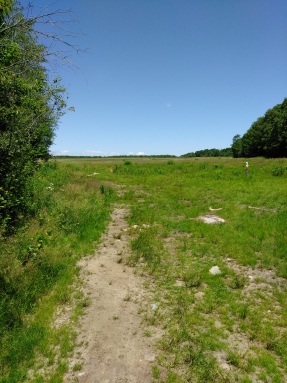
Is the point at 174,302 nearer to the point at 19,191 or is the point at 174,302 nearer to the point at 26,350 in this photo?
the point at 26,350

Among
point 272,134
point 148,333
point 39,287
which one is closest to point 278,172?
point 148,333

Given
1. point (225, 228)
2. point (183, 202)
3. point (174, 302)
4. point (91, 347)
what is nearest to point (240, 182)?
point (183, 202)

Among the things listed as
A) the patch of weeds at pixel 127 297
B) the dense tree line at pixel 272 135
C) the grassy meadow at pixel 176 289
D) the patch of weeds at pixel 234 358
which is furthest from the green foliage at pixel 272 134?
the patch of weeds at pixel 234 358

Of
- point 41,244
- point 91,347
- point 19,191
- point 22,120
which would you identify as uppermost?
point 22,120

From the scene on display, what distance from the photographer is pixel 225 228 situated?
10320 millimetres

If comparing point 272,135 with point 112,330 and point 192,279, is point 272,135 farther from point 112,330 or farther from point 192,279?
point 112,330

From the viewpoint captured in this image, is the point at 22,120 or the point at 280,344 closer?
the point at 280,344

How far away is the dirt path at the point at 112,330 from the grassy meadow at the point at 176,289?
0.72 feet

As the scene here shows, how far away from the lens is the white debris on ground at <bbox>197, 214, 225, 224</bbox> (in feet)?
37.5

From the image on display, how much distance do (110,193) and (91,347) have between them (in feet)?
43.5

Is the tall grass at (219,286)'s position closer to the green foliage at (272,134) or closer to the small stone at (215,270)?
the small stone at (215,270)

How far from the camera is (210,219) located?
463 inches

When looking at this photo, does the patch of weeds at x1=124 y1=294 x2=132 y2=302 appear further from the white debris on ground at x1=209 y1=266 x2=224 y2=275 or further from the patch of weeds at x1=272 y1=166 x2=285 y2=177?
the patch of weeds at x1=272 y1=166 x2=285 y2=177

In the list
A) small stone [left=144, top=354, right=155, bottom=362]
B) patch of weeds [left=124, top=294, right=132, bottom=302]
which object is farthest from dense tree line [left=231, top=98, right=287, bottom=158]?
small stone [left=144, top=354, right=155, bottom=362]
